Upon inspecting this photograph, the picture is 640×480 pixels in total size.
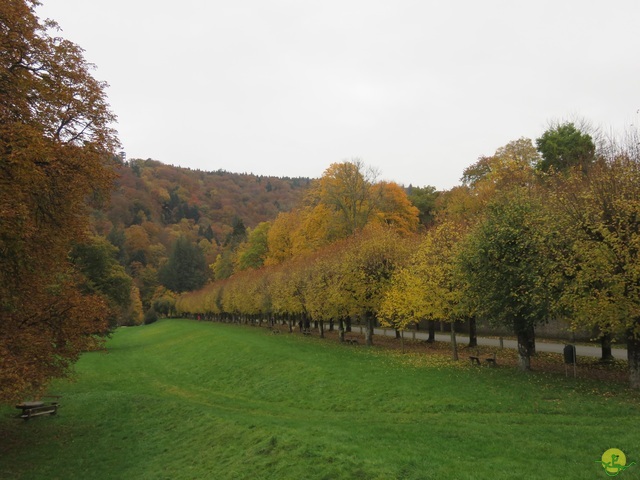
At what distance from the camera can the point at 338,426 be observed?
1500 centimetres

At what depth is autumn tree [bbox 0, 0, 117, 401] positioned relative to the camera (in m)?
12.3

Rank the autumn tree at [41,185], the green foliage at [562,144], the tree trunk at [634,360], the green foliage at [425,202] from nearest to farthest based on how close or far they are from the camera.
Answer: the autumn tree at [41,185] → the tree trunk at [634,360] → the green foliage at [562,144] → the green foliage at [425,202]

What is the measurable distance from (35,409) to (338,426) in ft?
48.5

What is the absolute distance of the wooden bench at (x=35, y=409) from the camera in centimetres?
2012

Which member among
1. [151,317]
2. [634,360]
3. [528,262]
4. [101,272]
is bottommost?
[151,317]

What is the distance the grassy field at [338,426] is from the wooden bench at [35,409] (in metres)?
0.41

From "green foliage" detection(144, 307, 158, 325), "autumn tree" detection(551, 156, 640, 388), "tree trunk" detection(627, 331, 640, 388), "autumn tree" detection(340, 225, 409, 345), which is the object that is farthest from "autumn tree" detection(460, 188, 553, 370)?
"green foliage" detection(144, 307, 158, 325)

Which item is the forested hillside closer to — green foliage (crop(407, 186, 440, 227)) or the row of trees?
green foliage (crop(407, 186, 440, 227))

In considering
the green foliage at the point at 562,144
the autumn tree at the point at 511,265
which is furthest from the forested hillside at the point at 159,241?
the autumn tree at the point at 511,265

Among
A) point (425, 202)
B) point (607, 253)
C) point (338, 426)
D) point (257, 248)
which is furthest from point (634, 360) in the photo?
point (257, 248)

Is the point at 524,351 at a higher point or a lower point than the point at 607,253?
lower

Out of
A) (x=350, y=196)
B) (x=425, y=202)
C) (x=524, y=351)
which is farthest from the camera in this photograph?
(x=425, y=202)

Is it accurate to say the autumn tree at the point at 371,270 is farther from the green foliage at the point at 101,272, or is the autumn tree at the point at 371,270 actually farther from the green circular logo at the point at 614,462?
the green foliage at the point at 101,272

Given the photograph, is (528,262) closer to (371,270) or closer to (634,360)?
(634,360)
